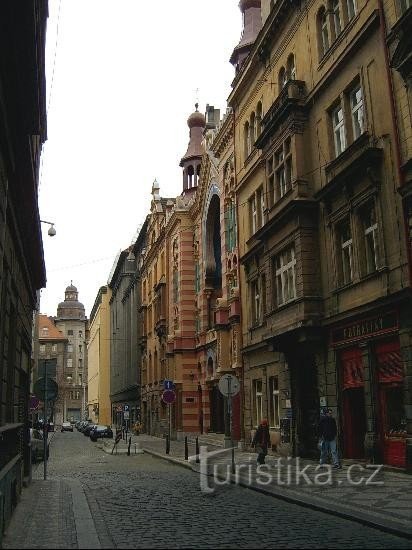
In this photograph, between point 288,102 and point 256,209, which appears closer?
point 288,102

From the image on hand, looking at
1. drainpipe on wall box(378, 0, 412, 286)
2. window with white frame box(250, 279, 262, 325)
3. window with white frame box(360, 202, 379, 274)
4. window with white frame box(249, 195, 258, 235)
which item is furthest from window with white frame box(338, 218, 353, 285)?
window with white frame box(249, 195, 258, 235)

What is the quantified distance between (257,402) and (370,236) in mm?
11671

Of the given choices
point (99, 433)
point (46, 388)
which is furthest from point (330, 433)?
point (99, 433)

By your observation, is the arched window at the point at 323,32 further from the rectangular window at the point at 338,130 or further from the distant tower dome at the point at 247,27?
the distant tower dome at the point at 247,27

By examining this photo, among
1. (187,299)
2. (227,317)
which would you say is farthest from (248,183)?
(187,299)

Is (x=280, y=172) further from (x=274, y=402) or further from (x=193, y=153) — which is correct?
(x=193, y=153)

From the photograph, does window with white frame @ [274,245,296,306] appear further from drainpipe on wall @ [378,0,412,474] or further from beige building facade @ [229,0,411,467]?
drainpipe on wall @ [378,0,412,474]

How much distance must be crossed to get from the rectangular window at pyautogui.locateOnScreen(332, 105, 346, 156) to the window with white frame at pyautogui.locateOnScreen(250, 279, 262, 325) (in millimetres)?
8415

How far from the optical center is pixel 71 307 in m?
146

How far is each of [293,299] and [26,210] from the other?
36.6 ft

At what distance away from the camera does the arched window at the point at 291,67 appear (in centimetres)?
2484

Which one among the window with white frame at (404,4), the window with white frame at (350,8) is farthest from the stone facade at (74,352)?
the window with white frame at (404,4)

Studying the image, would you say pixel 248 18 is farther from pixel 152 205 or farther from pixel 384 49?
pixel 152 205

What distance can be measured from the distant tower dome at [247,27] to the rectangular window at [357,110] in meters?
15.9
